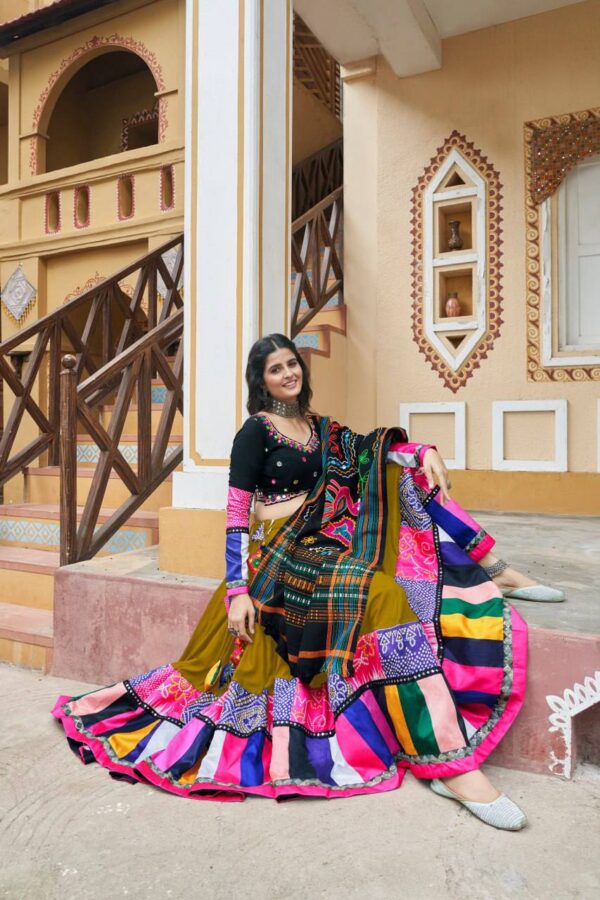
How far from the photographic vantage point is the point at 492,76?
5.04m

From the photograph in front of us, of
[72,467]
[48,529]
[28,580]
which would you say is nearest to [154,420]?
[48,529]

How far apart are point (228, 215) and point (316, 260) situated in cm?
248

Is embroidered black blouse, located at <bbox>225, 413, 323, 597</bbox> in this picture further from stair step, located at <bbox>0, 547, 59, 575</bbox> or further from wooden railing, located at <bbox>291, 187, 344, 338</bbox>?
wooden railing, located at <bbox>291, 187, 344, 338</bbox>

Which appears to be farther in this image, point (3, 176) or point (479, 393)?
point (3, 176)

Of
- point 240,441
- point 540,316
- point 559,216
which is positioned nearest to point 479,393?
point 540,316

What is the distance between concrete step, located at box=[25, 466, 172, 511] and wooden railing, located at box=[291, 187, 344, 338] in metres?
1.55

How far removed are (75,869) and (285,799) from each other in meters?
0.57

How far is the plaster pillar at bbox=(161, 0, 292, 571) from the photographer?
2832 millimetres

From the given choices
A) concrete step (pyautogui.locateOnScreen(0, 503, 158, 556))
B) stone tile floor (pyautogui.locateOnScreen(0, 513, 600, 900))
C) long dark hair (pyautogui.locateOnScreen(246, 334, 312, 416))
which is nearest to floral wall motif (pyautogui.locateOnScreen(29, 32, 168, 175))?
concrete step (pyautogui.locateOnScreen(0, 503, 158, 556))

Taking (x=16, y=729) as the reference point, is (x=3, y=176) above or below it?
above

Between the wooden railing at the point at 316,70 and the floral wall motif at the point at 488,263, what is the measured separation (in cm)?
353

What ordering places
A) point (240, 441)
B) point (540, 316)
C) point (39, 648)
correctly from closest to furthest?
point (240, 441), point (39, 648), point (540, 316)

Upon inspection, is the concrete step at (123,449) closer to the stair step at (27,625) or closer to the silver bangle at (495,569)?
the stair step at (27,625)

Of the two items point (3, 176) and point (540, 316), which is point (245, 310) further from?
point (3, 176)
